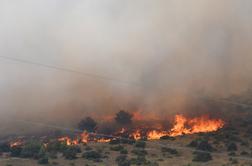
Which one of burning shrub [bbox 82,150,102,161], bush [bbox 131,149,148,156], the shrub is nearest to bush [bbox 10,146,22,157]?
burning shrub [bbox 82,150,102,161]

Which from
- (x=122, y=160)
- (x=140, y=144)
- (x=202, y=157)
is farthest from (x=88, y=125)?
(x=202, y=157)

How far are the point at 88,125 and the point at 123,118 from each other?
8.88m

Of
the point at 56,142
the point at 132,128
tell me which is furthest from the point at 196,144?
the point at 56,142

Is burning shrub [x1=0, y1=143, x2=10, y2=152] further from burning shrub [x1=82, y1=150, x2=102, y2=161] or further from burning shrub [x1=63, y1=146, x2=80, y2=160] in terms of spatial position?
burning shrub [x1=82, y1=150, x2=102, y2=161]

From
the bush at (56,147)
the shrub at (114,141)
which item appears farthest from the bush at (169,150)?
the bush at (56,147)

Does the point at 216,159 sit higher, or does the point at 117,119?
the point at 117,119

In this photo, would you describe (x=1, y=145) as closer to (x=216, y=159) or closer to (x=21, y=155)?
(x=21, y=155)

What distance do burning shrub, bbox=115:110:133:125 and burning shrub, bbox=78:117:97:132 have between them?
5763 mm

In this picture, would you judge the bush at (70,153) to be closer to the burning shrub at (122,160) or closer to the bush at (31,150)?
the bush at (31,150)

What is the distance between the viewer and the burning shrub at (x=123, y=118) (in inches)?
4201

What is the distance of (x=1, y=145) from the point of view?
301ft

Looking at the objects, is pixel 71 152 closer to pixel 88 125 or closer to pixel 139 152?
pixel 139 152

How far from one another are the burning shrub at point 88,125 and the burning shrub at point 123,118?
5763 millimetres

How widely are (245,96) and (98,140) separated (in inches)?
1755
